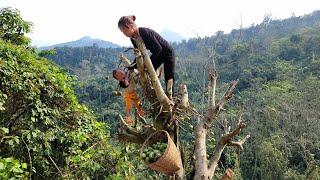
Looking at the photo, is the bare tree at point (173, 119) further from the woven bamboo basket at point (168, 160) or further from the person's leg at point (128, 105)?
the person's leg at point (128, 105)

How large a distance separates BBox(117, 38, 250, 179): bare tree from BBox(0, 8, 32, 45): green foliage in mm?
4701

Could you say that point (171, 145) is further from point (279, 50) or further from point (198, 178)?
point (279, 50)

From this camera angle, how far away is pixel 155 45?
3.21 metres

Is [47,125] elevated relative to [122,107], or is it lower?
elevated

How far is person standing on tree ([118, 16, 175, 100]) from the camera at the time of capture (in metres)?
3.04

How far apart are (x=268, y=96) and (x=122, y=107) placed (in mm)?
10367

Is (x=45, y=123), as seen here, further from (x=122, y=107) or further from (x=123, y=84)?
(x=122, y=107)

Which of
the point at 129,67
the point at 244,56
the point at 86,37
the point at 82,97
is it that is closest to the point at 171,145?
the point at 129,67

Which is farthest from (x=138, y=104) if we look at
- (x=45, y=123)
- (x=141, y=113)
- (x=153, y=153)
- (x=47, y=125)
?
(x=47, y=125)

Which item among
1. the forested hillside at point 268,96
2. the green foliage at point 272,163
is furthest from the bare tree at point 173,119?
the green foliage at point 272,163

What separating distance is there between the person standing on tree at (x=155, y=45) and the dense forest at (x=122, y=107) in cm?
20

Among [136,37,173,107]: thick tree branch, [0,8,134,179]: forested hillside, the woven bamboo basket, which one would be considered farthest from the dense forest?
the woven bamboo basket

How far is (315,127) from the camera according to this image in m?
25.6

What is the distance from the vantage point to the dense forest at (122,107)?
558cm
